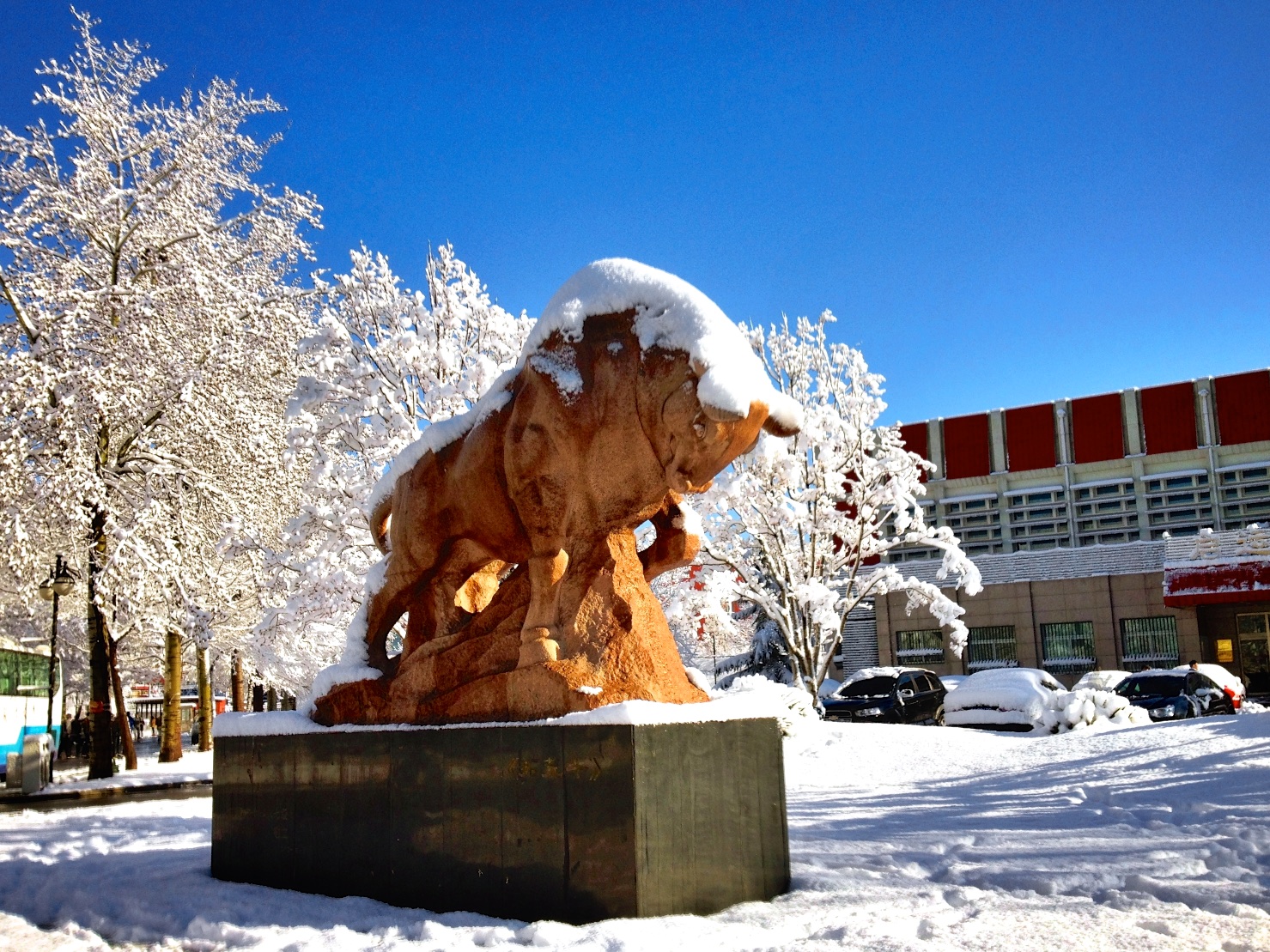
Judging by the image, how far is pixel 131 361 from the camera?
1744 centimetres

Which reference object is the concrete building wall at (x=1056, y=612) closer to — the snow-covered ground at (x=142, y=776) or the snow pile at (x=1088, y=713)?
the snow pile at (x=1088, y=713)

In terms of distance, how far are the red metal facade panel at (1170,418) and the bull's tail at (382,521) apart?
3655 centimetres

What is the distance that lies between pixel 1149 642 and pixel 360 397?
2953 cm

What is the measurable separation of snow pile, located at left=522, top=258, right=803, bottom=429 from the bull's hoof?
5.76 feet

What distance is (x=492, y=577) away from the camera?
8250 millimetres

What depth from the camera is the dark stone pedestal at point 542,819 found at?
5.41 m

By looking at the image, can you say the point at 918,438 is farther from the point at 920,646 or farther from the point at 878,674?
the point at 878,674

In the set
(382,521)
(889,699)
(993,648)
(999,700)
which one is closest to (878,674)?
(889,699)

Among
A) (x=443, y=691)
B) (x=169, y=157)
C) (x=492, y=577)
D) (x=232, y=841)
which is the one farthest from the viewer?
(x=169, y=157)

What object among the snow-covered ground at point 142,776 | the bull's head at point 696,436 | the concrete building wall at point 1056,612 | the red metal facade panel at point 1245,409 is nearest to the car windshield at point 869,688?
the snow-covered ground at point 142,776

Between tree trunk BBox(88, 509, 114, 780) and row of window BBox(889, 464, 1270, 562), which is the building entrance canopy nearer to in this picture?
row of window BBox(889, 464, 1270, 562)

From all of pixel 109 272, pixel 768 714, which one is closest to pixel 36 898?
pixel 768 714

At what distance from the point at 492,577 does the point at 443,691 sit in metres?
1.58

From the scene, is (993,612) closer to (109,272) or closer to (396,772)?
(109,272)
